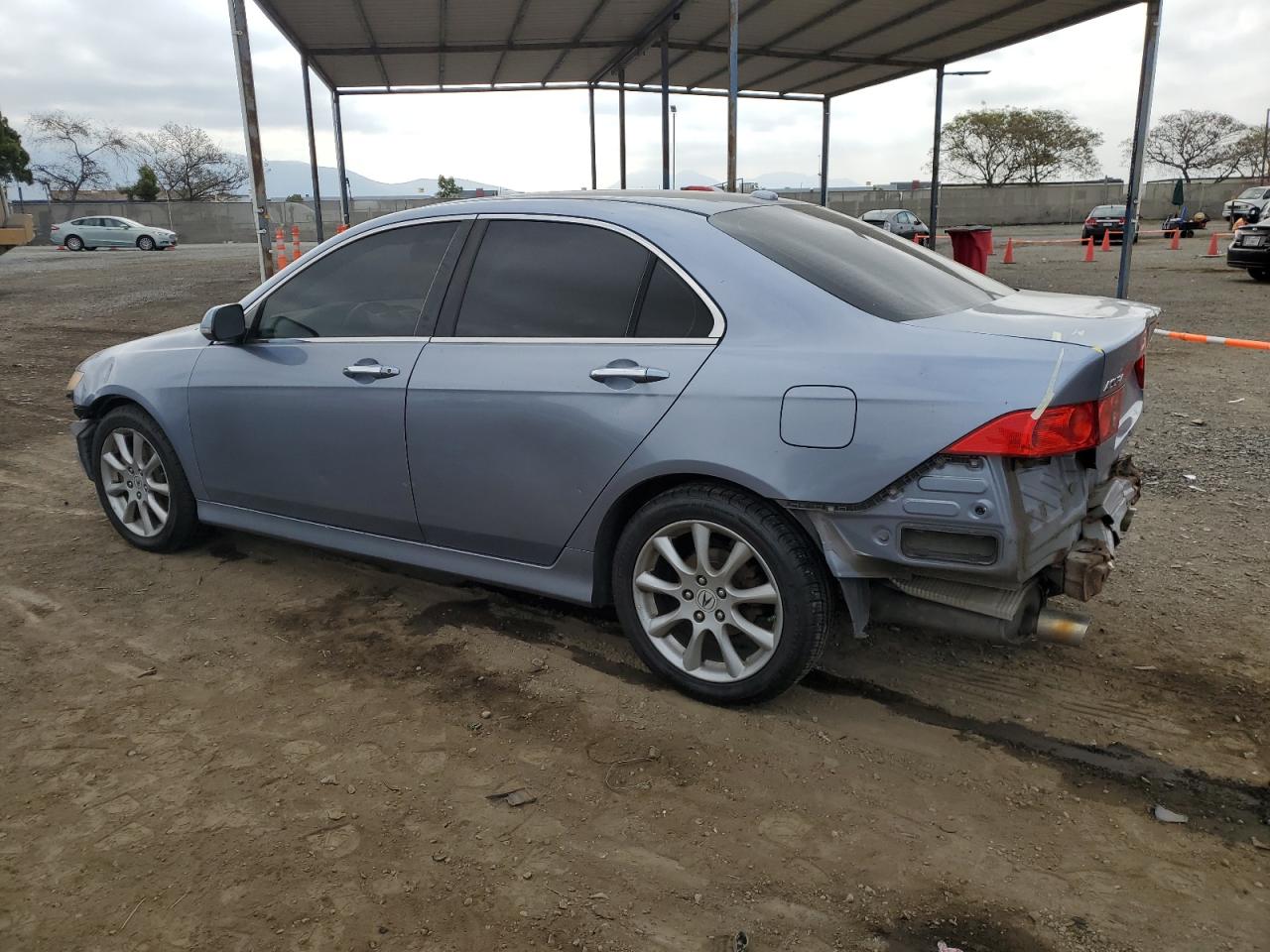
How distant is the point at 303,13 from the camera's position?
12375mm

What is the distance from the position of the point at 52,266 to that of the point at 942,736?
91.9ft

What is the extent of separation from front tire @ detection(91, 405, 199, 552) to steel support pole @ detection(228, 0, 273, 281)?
19.6 ft

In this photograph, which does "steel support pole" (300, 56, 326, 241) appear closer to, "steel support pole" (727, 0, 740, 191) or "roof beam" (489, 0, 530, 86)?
"roof beam" (489, 0, 530, 86)

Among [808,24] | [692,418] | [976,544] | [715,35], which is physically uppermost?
[715,35]

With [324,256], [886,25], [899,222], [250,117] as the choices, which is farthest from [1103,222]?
[324,256]

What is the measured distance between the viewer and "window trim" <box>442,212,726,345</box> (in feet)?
10.1

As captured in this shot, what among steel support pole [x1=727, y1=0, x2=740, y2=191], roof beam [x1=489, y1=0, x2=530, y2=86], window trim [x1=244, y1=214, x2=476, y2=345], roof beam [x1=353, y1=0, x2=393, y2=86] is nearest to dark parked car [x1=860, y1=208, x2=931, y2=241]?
roof beam [x1=489, y1=0, x2=530, y2=86]

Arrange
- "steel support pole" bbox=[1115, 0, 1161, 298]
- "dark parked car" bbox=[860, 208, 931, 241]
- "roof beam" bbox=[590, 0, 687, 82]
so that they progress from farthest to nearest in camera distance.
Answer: "dark parked car" bbox=[860, 208, 931, 241]
"roof beam" bbox=[590, 0, 687, 82]
"steel support pole" bbox=[1115, 0, 1161, 298]

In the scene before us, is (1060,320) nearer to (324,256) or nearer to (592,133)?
(324,256)

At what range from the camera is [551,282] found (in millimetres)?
3430

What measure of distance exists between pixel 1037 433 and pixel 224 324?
329cm

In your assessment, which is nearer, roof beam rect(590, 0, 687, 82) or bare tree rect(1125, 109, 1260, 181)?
roof beam rect(590, 0, 687, 82)

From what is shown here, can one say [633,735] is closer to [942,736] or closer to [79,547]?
[942,736]

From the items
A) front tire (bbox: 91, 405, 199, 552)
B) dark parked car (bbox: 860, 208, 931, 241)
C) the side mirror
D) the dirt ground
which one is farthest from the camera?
dark parked car (bbox: 860, 208, 931, 241)
